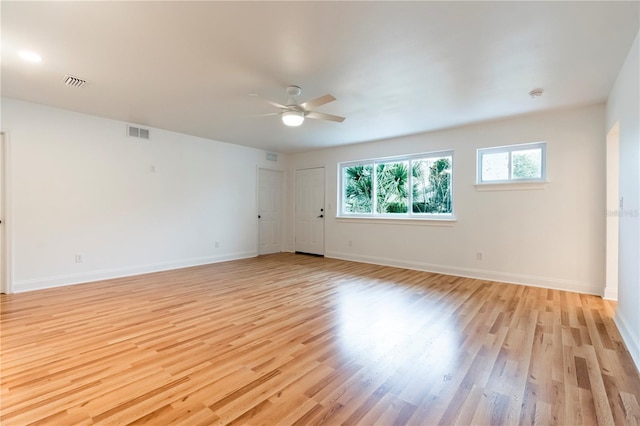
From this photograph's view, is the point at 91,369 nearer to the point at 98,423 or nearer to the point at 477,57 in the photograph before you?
the point at 98,423

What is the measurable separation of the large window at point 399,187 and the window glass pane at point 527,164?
3.18 feet

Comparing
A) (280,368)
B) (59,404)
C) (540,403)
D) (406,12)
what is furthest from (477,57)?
(59,404)

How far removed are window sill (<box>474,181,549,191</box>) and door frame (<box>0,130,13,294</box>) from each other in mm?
6783

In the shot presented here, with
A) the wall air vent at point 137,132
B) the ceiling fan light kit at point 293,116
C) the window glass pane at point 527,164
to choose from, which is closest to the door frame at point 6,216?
the wall air vent at point 137,132

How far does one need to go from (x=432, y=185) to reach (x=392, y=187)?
83cm

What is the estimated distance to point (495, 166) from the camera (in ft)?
15.6

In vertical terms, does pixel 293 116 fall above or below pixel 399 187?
above

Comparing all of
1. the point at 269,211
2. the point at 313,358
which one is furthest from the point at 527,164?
the point at 269,211

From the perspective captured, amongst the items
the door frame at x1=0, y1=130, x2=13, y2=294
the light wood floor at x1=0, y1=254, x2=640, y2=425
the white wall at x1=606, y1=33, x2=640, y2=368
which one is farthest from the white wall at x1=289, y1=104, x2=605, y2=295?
the door frame at x1=0, y1=130, x2=13, y2=294

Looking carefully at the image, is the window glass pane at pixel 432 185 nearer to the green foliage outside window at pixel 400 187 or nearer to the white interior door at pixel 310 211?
the green foliage outside window at pixel 400 187

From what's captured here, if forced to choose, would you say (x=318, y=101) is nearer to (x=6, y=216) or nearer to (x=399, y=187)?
(x=399, y=187)

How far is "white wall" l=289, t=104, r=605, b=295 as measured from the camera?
13.0ft

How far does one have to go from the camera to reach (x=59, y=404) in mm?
1723

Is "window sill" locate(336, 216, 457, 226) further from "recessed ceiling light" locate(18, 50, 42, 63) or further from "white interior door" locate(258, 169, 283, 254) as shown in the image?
"recessed ceiling light" locate(18, 50, 42, 63)
